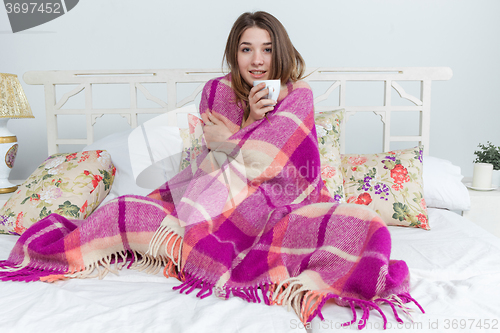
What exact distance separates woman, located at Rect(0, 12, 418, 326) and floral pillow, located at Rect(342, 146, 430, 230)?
315mm

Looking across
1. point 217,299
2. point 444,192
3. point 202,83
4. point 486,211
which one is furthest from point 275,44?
point 486,211

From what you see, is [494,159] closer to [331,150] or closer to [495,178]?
[495,178]

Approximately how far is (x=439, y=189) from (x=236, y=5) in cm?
155

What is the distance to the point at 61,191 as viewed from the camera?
134cm

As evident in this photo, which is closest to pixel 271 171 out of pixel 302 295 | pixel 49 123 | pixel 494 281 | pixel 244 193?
pixel 244 193

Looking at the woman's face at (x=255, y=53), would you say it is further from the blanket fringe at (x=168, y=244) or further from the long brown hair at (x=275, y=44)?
the blanket fringe at (x=168, y=244)

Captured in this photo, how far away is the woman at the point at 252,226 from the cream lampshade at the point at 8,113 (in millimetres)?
965

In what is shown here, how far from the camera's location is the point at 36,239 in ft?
3.24

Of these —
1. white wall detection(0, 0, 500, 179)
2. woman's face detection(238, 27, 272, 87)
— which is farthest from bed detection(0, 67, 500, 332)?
white wall detection(0, 0, 500, 179)

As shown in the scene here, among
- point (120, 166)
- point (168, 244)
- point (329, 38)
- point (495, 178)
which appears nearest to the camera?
point (168, 244)

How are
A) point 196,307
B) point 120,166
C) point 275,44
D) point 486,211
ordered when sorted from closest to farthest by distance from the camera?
point 196,307 → point 275,44 → point 120,166 → point 486,211

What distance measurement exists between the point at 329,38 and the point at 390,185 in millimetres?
1172

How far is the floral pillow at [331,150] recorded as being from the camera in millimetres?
1413

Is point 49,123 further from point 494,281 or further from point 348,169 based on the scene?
point 494,281
